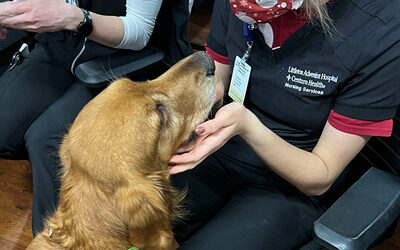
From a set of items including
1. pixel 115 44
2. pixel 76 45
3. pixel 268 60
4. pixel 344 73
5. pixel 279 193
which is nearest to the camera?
pixel 344 73

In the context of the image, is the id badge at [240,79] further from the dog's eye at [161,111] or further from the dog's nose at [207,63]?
the dog's eye at [161,111]

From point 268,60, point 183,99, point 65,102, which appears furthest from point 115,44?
point 268,60

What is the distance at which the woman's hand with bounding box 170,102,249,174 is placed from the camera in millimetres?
1077

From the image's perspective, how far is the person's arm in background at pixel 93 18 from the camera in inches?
53.5

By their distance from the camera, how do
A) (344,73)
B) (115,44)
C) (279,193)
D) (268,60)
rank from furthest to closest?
1. (115,44)
2. (279,193)
3. (268,60)
4. (344,73)

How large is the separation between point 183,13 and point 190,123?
550mm

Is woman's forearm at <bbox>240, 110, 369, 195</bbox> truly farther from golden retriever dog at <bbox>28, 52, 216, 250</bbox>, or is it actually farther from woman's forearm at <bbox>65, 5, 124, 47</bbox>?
woman's forearm at <bbox>65, 5, 124, 47</bbox>

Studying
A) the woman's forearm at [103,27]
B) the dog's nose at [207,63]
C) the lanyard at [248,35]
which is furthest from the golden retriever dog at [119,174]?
Answer: the woman's forearm at [103,27]

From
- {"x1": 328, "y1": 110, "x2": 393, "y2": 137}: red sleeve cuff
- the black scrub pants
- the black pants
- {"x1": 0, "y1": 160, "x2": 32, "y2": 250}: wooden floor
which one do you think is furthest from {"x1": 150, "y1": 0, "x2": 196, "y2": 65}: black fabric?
{"x1": 0, "y1": 160, "x2": 32, "y2": 250}: wooden floor

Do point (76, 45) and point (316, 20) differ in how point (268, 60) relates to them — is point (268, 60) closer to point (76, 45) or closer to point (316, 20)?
point (316, 20)

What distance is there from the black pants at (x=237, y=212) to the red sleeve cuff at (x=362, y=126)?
315 millimetres

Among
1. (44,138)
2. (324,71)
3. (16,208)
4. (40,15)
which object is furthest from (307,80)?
(16,208)

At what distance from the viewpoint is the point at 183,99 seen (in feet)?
3.89

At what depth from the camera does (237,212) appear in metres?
1.30
